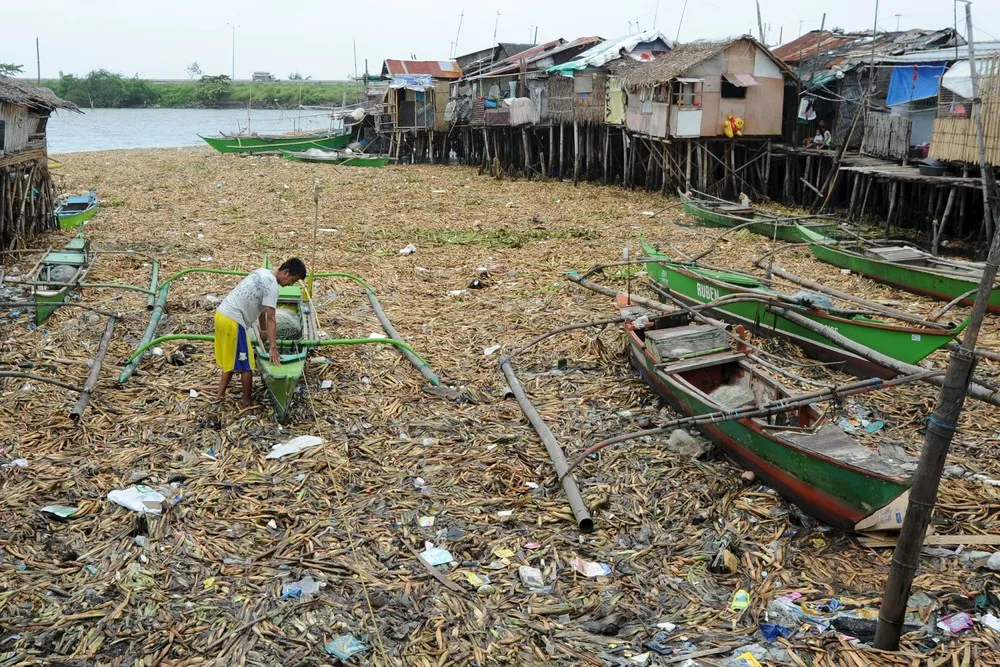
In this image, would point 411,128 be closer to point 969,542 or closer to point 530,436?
point 530,436

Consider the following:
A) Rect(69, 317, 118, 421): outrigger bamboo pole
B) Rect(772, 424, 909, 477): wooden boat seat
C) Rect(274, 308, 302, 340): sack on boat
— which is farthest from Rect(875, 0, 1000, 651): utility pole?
Rect(69, 317, 118, 421): outrigger bamboo pole

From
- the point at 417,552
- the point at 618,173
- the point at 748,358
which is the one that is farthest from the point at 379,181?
the point at 417,552

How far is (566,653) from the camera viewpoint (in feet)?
14.9

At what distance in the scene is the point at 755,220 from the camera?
48.3 feet

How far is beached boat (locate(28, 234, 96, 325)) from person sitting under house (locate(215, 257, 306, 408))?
3.00 meters

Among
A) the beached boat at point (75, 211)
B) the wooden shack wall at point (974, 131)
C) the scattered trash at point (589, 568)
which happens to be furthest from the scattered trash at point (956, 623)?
the beached boat at point (75, 211)

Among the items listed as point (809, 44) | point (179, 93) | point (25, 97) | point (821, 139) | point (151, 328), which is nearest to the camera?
point (151, 328)

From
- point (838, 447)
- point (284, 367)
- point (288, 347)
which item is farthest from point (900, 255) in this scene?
point (284, 367)

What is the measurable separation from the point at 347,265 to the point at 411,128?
21.0m

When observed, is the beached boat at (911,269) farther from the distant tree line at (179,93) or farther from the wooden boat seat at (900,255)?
the distant tree line at (179,93)

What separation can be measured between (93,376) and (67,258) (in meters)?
4.73

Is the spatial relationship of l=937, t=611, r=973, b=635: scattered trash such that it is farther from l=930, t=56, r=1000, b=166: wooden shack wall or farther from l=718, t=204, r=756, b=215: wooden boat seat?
l=718, t=204, r=756, b=215: wooden boat seat

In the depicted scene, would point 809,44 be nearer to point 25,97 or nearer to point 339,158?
point 339,158

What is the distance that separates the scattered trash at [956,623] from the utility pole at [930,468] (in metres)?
0.49
